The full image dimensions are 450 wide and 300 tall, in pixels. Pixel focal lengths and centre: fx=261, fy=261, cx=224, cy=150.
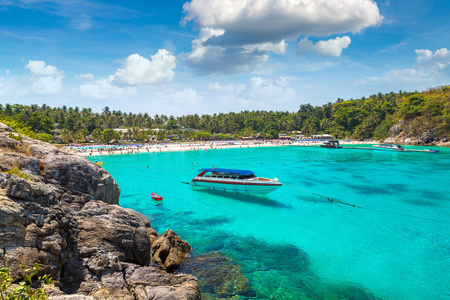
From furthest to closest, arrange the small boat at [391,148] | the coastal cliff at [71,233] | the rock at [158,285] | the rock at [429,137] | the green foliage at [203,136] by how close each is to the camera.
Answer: the green foliage at [203,136] < the rock at [429,137] < the small boat at [391,148] < the rock at [158,285] < the coastal cliff at [71,233]

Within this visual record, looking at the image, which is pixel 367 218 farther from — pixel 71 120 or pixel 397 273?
pixel 71 120

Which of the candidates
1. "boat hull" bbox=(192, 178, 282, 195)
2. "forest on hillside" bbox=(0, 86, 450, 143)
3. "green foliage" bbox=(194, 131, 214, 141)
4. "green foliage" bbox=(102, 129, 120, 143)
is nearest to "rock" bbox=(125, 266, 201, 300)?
"boat hull" bbox=(192, 178, 282, 195)

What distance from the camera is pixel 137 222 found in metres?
12.6

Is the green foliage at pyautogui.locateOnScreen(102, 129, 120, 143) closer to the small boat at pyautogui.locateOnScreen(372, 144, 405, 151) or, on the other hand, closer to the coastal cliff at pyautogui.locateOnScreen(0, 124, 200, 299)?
the coastal cliff at pyautogui.locateOnScreen(0, 124, 200, 299)

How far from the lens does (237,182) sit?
30.7 meters

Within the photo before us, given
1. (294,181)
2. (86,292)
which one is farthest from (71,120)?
(86,292)

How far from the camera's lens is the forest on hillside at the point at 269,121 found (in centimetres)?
10044

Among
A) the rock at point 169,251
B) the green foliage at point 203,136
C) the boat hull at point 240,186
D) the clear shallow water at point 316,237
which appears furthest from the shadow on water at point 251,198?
the green foliage at point 203,136

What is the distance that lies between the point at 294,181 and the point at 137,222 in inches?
1270

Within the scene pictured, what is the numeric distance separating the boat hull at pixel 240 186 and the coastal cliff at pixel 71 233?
A: 16.7 metres

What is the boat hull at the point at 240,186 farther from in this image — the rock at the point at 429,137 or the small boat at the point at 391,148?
the rock at the point at 429,137

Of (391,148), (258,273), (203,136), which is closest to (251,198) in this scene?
(258,273)

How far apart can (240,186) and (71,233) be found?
22.2m

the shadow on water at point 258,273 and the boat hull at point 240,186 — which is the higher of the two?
the boat hull at point 240,186
